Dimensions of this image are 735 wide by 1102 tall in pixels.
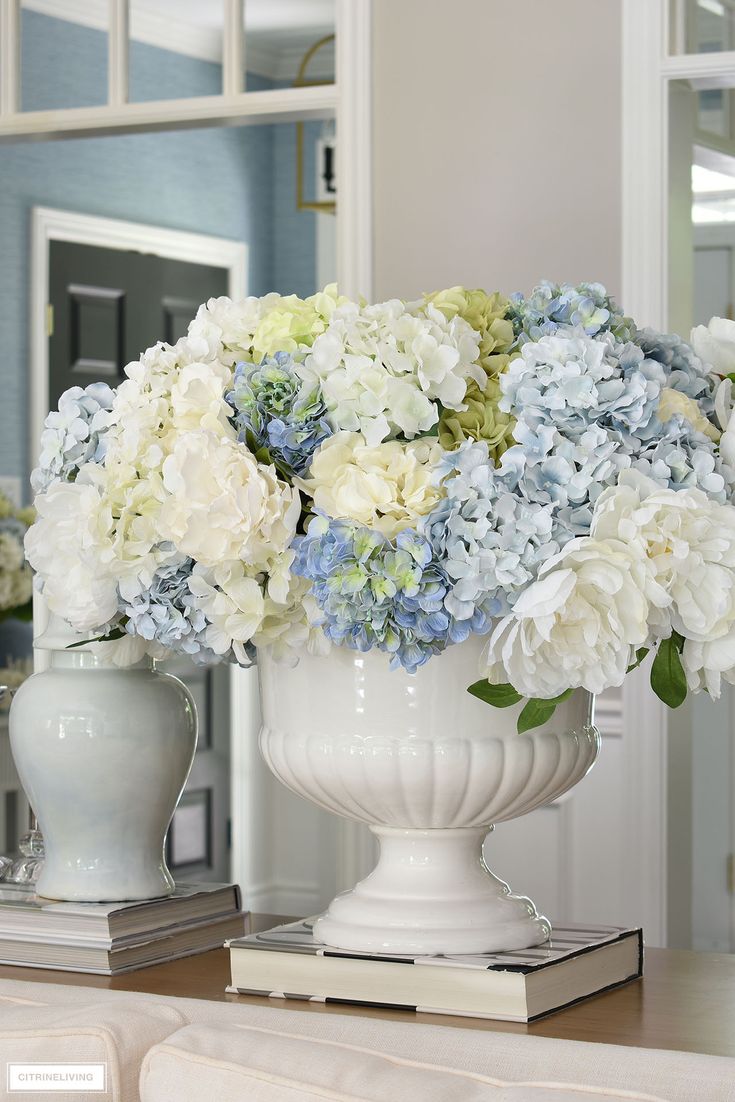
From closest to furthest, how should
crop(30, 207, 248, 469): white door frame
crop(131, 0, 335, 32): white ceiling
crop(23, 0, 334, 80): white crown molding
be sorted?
crop(131, 0, 335, 32): white ceiling < crop(23, 0, 334, 80): white crown molding < crop(30, 207, 248, 469): white door frame

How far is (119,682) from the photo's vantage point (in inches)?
54.1

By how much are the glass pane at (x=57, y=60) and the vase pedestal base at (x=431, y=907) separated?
3.02 metres

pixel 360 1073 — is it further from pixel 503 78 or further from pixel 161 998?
pixel 503 78

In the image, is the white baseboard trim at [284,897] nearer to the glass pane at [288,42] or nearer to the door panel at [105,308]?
the door panel at [105,308]

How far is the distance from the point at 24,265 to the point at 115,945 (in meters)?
3.74

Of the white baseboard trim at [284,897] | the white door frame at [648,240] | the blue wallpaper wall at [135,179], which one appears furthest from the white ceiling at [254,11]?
the white baseboard trim at [284,897]

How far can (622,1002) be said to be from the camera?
1215 mm

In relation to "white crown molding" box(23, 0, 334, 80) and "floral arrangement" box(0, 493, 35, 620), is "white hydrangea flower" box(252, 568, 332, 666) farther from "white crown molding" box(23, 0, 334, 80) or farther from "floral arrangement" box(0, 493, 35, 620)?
"floral arrangement" box(0, 493, 35, 620)

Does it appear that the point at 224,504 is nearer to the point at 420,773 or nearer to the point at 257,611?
the point at 257,611

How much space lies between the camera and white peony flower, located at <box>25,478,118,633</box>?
4.07 ft

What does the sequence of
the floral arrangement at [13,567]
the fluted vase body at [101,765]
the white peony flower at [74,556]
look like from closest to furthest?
the white peony flower at [74,556] < the fluted vase body at [101,765] < the floral arrangement at [13,567]

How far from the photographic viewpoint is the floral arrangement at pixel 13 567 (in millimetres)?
4461

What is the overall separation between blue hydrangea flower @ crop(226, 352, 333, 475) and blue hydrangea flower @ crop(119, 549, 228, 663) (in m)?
0.12

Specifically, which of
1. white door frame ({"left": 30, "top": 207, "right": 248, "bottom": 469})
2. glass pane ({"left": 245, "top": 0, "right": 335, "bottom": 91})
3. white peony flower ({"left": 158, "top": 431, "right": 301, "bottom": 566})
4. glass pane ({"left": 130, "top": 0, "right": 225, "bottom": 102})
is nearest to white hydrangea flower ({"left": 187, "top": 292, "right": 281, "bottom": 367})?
white peony flower ({"left": 158, "top": 431, "right": 301, "bottom": 566})
